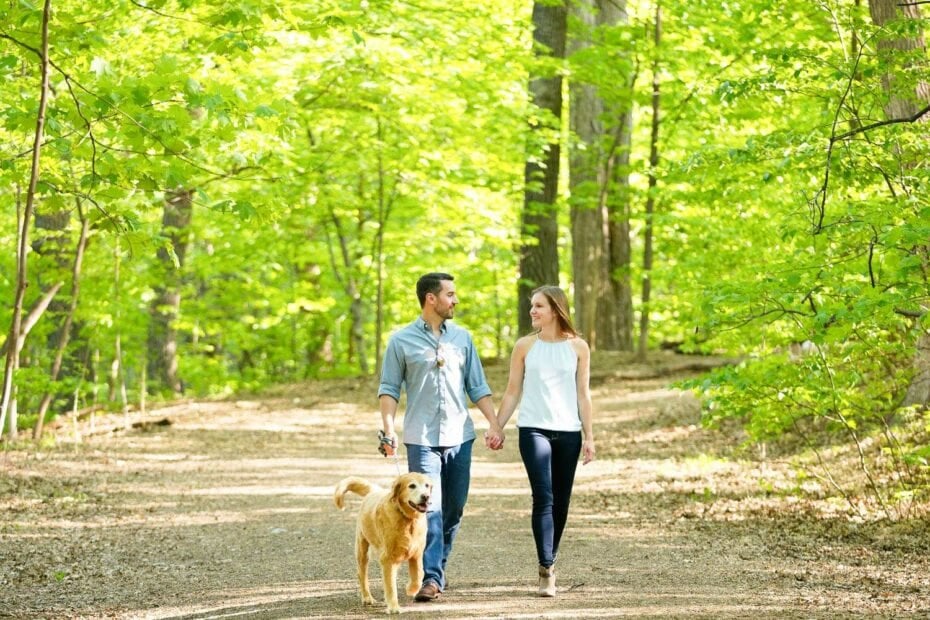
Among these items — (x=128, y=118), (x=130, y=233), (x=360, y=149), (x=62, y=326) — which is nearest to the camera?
(x=128, y=118)

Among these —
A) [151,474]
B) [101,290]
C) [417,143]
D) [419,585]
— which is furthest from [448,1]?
[419,585]

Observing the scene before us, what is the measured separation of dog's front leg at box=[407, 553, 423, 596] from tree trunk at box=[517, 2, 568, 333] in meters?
13.3

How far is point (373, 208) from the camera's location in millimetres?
21500

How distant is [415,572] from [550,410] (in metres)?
1.28

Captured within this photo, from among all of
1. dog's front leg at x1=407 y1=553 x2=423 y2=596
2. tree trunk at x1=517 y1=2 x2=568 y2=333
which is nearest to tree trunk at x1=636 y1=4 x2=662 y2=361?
tree trunk at x1=517 y1=2 x2=568 y2=333

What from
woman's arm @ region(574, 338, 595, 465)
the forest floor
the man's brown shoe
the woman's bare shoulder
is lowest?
the forest floor

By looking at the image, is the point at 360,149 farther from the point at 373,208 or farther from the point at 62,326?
the point at 62,326

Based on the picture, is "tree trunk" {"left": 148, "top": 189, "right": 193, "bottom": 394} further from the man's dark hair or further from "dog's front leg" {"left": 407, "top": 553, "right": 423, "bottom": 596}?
A: "dog's front leg" {"left": 407, "top": 553, "right": 423, "bottom": 596}

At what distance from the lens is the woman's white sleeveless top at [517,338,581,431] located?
20.8 ft

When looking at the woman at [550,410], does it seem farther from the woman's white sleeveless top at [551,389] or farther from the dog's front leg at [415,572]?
the dog's front leg at [415,572]

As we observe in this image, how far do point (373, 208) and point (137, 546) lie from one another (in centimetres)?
1343

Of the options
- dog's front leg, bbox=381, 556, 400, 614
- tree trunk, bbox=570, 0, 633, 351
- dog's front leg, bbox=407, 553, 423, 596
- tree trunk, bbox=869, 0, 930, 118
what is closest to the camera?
dog's front leg, bbox=381, 556, 400, 614

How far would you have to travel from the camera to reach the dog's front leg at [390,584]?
5.77 m

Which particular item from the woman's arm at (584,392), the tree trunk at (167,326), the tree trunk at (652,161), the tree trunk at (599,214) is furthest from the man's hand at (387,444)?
the tree trunk at (167,326)
